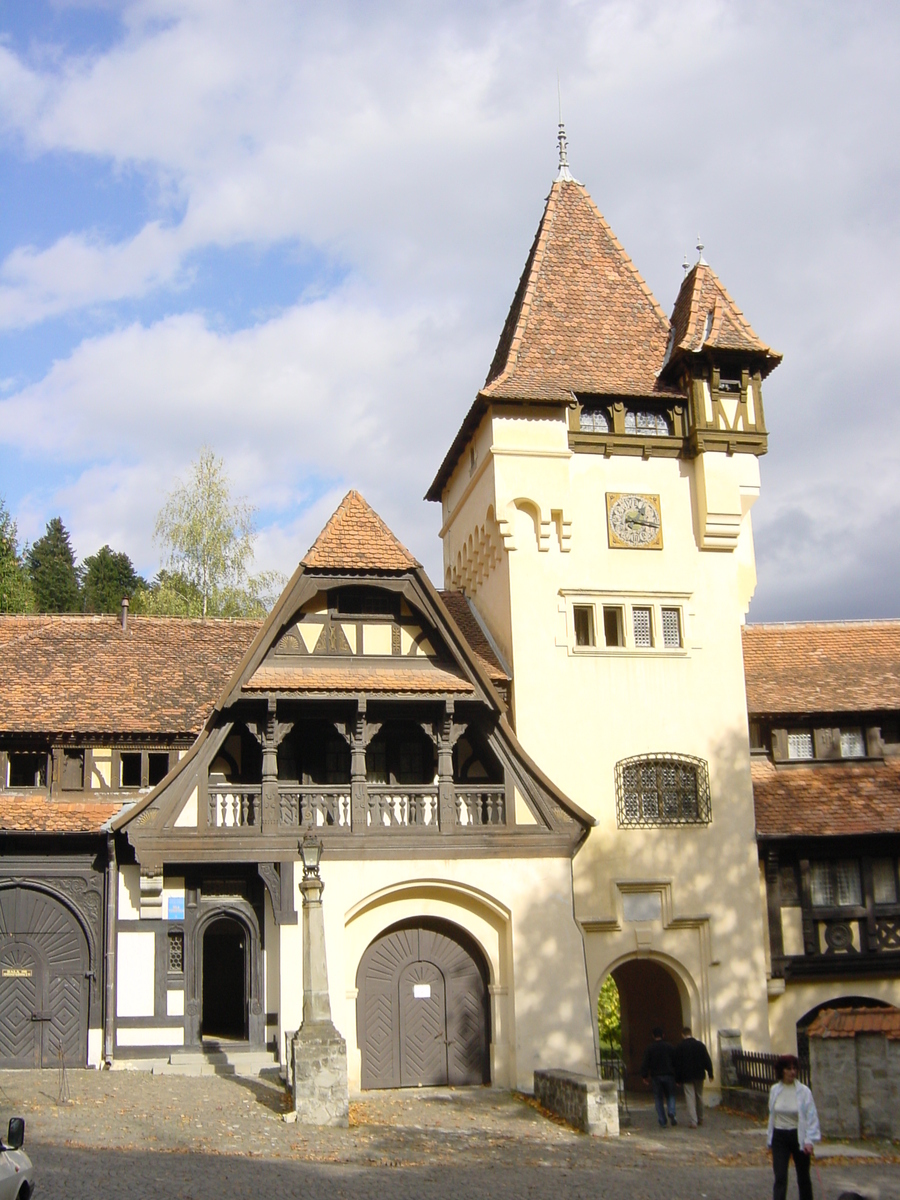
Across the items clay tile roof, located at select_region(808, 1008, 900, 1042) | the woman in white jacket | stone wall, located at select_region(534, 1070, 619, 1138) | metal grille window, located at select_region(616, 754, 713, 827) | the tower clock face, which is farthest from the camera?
the tower clock face

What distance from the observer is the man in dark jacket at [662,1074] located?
60.8ft

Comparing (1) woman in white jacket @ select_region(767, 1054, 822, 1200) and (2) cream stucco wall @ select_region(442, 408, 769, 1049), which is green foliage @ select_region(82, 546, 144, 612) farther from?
(1) woman in white jacket @ select_region(767, 1054, 822, 1200)

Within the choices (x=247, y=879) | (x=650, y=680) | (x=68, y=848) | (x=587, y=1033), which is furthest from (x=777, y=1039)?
(x=68, y=848)

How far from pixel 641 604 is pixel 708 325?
614 cm

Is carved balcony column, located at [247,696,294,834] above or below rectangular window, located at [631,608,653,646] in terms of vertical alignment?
below

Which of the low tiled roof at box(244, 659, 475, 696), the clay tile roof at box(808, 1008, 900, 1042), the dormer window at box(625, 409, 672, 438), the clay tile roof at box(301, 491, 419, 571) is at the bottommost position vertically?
the clay tile roof at box(808, 1008, 900, 1042)

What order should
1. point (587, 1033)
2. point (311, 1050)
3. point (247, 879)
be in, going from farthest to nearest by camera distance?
point (247, 879) < point (587, 1033) < point (311, 1050)

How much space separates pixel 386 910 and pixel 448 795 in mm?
2175

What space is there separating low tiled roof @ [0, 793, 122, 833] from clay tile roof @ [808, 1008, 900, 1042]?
38.5 ft

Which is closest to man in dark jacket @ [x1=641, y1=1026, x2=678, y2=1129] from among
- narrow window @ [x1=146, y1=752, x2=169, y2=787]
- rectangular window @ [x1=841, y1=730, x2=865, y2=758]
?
rectangular window @ [x1=841, y1=730, x2=865, y2=758]

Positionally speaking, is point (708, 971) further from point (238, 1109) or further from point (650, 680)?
point (238, 1109)

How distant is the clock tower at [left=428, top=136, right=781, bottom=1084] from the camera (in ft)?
72.4

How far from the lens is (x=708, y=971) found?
21969mm

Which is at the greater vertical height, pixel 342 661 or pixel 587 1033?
pixel 342 661
